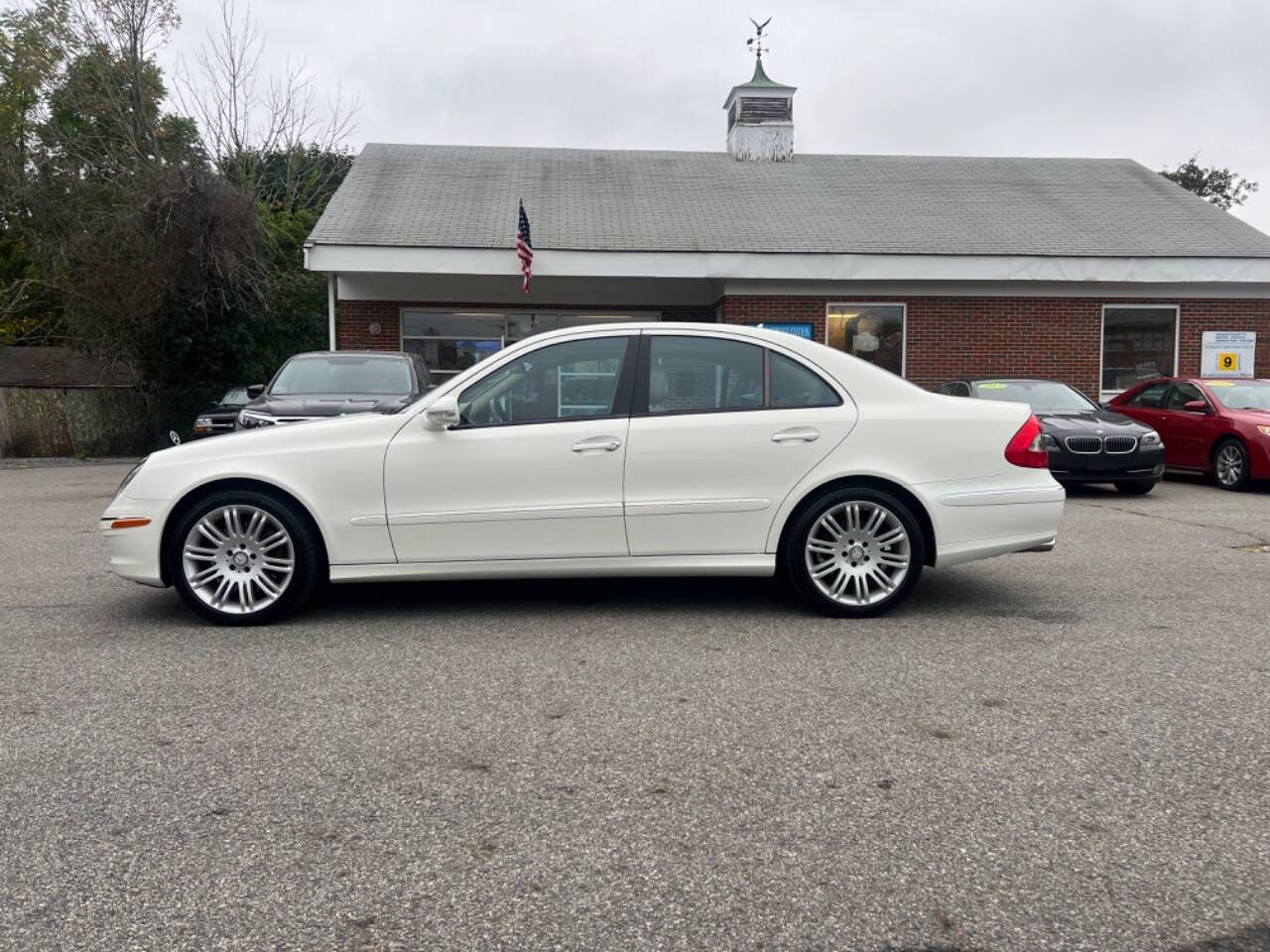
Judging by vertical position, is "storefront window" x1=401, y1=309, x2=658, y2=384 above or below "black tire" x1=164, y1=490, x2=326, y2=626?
above

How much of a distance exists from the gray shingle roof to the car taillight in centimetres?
1217

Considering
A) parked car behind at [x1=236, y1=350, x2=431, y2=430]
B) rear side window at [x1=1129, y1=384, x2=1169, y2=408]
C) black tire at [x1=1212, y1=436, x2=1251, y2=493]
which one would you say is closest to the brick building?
rear side window at [x1=1129, y1=384, x2=1169, y2=408]

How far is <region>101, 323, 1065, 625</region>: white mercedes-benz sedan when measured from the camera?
541cm

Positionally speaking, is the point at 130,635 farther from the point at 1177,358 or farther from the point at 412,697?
the point at 1177,358

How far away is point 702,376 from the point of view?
222 inches

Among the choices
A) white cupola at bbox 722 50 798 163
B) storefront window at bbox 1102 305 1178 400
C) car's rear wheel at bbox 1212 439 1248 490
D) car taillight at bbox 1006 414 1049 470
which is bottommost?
car's rear wheel at bbox 1212 439 1248 490

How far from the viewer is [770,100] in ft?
76.7

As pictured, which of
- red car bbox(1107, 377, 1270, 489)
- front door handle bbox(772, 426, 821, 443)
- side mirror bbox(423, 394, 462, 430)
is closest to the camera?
side mirror bbox(423, 394, 462, 430)

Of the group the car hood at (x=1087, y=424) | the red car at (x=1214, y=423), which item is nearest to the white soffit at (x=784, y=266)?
the red car at (x=1214, y=423)

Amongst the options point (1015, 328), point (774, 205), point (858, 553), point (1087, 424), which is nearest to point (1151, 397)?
point (1087, 424)

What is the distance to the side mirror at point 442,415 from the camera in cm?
539

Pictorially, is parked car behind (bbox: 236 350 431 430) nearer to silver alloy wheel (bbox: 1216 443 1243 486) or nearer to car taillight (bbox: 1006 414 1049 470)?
car taillight (bbox: 1006 414 1049 470)

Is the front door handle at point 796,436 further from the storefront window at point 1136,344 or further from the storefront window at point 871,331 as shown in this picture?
the storefront window at point 1136,344

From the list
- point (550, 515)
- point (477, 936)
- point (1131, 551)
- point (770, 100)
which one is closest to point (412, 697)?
point (550, 515)
